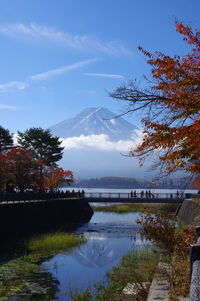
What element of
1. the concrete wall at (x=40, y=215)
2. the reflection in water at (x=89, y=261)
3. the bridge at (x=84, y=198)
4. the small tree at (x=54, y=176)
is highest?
the small tree at (x=54, y=176)

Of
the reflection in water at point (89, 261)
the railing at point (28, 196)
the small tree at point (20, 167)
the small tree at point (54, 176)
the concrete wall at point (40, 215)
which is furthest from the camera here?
the small tree at point (54, 176)

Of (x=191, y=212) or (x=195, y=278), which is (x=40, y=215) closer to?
(x=191, y=212)

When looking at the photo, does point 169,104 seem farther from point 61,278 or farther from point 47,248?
point 47,248

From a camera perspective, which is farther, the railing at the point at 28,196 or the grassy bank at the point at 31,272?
the railing at the point at 28,196

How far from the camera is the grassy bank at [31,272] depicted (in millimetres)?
16625

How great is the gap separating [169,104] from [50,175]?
5151 centimetres

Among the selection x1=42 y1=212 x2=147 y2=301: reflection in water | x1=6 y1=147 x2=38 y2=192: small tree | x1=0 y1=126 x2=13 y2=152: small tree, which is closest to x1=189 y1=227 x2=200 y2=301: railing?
x1=42 y1=212 x2=147 y2=301: reflection in water

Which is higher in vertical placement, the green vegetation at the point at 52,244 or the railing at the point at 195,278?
the railing at the point at 195,278

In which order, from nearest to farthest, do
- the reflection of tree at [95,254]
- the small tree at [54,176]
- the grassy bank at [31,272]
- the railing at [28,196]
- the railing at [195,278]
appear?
the railing at [195,278] < the grassy bank at [31,272] < the reflection of tree at [95,254] < the railing at [28,196] < the small tree at [54,176]

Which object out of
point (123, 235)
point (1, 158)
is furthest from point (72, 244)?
point (1, 158)

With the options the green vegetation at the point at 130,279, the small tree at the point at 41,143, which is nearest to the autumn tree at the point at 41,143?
the small tree at the point at 41,143

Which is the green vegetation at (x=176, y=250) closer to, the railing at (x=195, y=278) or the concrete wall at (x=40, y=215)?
the railing at (x=195, y=278)

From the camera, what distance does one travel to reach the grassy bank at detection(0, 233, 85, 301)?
1662 centimetres

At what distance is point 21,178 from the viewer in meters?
51.2
